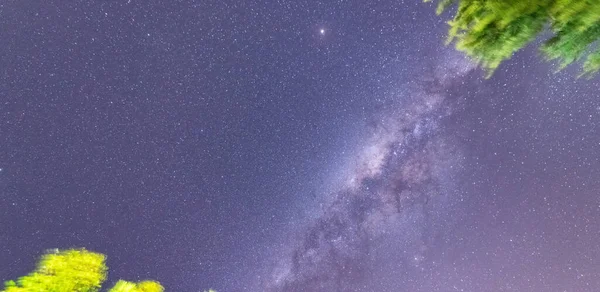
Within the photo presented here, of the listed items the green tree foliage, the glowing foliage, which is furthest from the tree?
the green tree foliage

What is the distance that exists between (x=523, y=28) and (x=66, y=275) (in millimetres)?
11262

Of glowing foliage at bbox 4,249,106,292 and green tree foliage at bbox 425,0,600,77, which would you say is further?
glowing foliage at bbox 4,249,106,292

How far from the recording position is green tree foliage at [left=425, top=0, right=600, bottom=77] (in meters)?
2.88

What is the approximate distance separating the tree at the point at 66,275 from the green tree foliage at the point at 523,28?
10670mm

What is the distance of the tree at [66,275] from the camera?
10.2 meters

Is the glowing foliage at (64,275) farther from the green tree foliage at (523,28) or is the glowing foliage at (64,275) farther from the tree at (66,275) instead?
the green tree foliage at (523,28)

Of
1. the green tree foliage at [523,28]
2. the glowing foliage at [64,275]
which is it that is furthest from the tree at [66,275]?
the green tree foliage at [523,28]

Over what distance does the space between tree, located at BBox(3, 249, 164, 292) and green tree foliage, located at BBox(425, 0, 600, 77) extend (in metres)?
10.7

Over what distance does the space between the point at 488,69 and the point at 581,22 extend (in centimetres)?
71

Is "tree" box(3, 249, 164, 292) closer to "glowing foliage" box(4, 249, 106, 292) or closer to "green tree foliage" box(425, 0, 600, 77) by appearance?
"glowing foliage" box(4, 249, 106, 292)

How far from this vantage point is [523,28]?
10.2ft

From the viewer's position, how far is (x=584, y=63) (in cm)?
337

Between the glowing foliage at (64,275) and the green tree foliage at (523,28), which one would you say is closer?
the green tree foliage at (523,28)

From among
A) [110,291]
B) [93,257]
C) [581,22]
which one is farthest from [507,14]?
[93,257]
